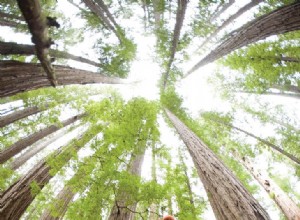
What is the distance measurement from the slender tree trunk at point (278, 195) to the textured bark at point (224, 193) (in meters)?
4.70

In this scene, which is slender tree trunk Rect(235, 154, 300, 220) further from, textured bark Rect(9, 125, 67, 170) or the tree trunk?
textured bark Rect(9, 125, 67, 170)

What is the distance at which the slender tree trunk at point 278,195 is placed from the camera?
7492mm

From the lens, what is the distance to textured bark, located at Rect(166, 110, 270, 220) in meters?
2.96

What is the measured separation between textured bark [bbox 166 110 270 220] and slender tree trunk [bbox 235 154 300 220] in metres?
4.70

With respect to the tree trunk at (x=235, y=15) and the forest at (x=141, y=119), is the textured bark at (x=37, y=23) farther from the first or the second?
the tree trunk at (x=235, y=15)

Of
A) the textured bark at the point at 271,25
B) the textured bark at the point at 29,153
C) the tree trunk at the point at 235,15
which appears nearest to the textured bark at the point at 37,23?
the textured bark at the point at 271,25

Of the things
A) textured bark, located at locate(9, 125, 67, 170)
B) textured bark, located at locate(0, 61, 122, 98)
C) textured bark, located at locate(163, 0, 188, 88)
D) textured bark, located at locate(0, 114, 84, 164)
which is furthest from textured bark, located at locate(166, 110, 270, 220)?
textured bark, located at locate(9, 125, 67, 170)

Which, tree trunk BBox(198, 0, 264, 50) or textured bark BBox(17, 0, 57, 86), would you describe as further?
tree trunk BBox(198, 0, 264, 50)

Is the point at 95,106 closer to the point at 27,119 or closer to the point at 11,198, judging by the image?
the point at 11,198

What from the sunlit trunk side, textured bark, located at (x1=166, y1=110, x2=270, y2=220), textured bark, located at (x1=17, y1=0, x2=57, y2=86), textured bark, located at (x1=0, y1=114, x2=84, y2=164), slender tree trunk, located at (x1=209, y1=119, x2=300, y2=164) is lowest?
textured bark, located at (x1=0, y1=114, x2=84, y2=164)

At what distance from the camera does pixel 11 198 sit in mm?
4684

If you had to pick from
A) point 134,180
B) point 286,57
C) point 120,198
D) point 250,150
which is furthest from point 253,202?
point 250,150

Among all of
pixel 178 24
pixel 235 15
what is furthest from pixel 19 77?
pixel 235 15

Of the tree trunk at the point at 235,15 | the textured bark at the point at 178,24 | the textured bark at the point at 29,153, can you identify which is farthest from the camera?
the textured bark at the point at 29,153
